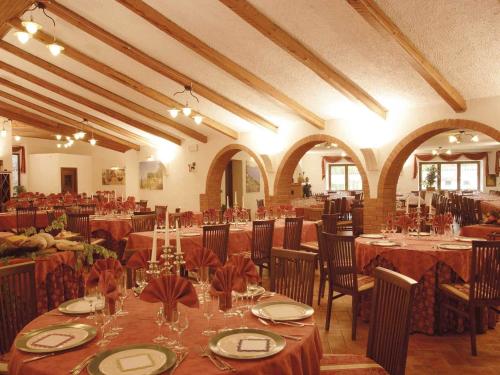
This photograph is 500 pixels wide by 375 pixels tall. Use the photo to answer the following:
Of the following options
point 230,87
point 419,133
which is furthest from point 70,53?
point 419,133

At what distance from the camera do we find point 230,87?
29.0ft

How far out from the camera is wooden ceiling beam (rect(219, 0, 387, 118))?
5750 millimetres

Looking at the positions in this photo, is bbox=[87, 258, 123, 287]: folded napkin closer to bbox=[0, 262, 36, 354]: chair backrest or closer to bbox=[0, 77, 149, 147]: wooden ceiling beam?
bbox=[0, 262, 36, 354]: chair backrest

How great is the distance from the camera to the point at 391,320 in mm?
2477

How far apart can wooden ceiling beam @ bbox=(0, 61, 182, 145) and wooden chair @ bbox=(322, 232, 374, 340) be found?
27.1ft

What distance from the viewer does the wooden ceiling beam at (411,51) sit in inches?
204

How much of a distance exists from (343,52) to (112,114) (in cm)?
732

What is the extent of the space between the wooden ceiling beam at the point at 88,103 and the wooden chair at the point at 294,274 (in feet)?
28.7

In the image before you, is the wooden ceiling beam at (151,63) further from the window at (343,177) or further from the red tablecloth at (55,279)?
the window at (343,177)

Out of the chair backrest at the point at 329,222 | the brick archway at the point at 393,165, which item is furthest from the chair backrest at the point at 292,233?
the brick archway at the point at 393,165

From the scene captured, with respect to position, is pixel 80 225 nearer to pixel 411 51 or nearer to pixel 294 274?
pixel 294 274

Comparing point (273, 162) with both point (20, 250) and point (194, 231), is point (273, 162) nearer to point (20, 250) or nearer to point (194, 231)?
point (194, 231)

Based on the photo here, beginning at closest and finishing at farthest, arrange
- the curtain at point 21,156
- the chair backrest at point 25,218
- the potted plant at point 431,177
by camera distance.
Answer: the chair backrest at point 25,218 < the curtain at point 21,156 < the potted plant at point 431,177

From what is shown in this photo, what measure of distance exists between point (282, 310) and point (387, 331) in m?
0.56
